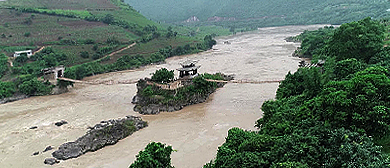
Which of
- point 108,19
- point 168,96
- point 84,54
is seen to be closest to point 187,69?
point 168,96

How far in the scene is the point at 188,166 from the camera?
14.0m

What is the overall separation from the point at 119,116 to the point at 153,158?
37.8 feet

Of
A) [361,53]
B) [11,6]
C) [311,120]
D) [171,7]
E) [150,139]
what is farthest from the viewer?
[171,7]

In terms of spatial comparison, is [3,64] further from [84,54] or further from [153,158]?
[153,158]

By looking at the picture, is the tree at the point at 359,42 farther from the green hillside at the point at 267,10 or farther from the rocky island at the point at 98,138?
the green hillside at the point at 267,10

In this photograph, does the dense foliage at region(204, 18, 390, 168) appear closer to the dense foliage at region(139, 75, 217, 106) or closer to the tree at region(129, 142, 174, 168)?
the tree at region(129, 142, 174, 168)

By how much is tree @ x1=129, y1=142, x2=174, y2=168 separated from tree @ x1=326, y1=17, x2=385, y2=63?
1574 centimetres

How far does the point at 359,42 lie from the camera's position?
2031 centimetres

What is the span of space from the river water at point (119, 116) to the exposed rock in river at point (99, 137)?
40cm

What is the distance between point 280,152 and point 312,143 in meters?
0.97

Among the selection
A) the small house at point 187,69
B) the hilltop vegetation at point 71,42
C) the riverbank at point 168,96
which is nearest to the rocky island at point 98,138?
the riverbank at point 168,96

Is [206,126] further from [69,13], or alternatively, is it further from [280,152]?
[69,13]

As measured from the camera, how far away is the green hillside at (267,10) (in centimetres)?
7226

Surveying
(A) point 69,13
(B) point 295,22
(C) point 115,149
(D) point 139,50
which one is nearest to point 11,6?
(A) point 69,13
